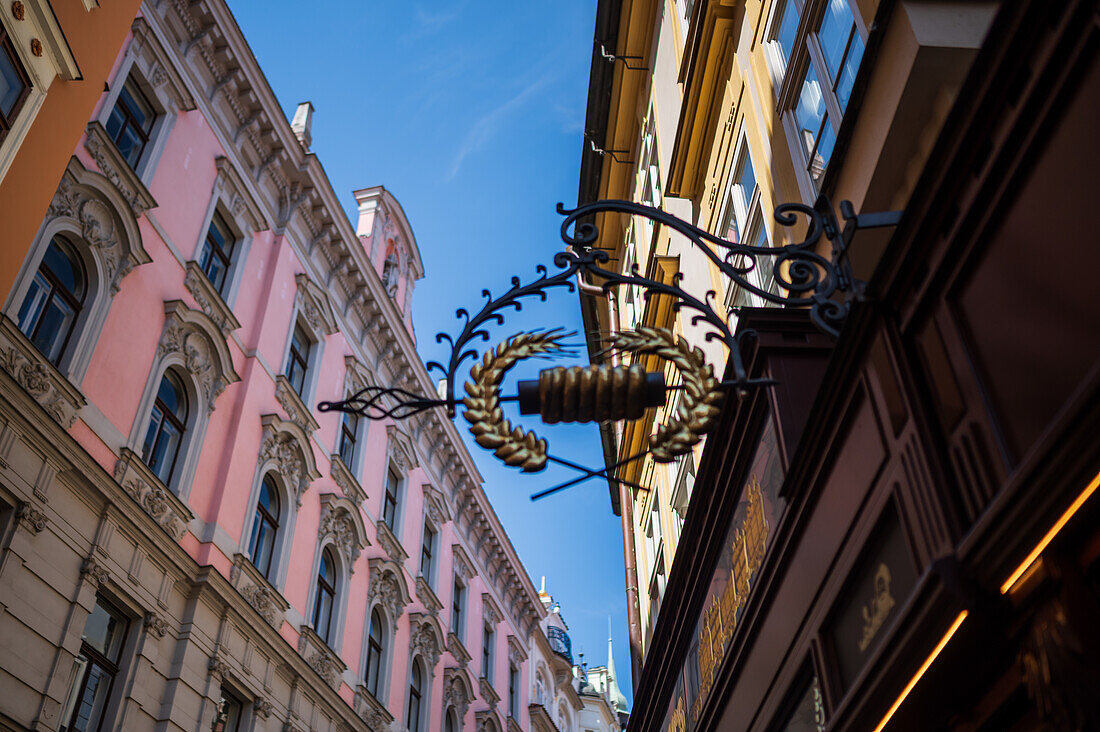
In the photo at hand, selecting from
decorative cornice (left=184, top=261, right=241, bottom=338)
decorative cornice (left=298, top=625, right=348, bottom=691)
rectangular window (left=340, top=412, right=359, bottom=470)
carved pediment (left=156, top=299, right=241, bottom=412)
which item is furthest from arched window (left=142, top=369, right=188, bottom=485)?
rectangular window (left=340, top=412, right=359, bottom=470)

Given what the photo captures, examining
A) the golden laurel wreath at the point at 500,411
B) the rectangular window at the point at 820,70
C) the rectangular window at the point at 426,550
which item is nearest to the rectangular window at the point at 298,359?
the rectangular window at the point at 426,550

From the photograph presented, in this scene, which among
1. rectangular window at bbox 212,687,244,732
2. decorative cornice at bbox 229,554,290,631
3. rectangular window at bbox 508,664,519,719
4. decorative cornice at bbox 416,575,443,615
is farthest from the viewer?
rectangular window at bbox 508,664,519,719

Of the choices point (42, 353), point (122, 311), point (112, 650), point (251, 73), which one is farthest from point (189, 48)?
point (112, 650)

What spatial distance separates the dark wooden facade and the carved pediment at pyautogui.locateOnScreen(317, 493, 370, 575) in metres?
15.0

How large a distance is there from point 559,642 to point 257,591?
28.1 metres

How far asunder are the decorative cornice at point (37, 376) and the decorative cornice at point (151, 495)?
1.15m

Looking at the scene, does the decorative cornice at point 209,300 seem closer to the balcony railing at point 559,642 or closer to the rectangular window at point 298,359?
the rectangular window at point 298,359

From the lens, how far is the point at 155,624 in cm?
1311

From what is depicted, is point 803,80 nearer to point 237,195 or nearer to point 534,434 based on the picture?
point 534,434

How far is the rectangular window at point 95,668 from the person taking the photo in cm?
1152

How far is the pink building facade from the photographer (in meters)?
11.8

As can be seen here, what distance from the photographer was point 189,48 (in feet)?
58.4

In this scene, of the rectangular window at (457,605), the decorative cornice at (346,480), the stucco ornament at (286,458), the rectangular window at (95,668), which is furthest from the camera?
the rectangular window at (457,605)

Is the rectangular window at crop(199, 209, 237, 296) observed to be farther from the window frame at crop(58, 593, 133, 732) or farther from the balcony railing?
the balcony railing
